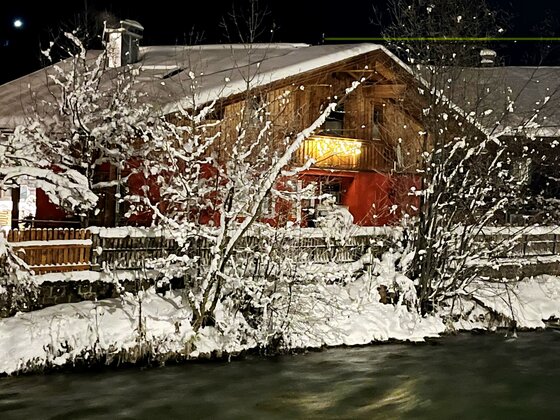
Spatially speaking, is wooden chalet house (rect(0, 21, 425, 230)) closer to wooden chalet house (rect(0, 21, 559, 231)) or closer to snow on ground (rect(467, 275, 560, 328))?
wooden chalet house (rect(0, 21, 559, 231))

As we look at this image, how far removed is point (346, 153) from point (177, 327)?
12.2 meters

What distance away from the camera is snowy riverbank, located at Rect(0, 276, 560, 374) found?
1238cm

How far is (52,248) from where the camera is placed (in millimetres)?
13812

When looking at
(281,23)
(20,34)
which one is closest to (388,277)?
(281,23)

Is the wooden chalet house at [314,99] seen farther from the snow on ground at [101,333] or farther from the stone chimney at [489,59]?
the snow on ground at [101,333]

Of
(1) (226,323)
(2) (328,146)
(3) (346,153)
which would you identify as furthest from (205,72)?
(1) (226,323)

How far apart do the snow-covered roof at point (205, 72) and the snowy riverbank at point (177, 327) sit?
5473 mm

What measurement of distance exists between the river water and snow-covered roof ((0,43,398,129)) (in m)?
7.02

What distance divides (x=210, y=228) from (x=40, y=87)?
11.7 m

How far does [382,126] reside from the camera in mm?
24516

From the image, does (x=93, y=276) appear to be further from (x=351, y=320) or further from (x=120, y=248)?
(x=351, y=320)

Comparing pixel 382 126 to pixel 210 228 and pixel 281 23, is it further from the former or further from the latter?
pixel 281 23

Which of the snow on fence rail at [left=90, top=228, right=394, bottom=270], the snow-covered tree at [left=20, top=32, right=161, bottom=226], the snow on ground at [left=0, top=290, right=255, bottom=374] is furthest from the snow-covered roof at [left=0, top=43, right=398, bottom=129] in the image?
the snow on ground at [left=0, top=290, right=255, bottom=374]

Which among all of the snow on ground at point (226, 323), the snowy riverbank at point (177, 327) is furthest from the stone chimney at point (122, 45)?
the snowy riverbank at point (177, 327)
